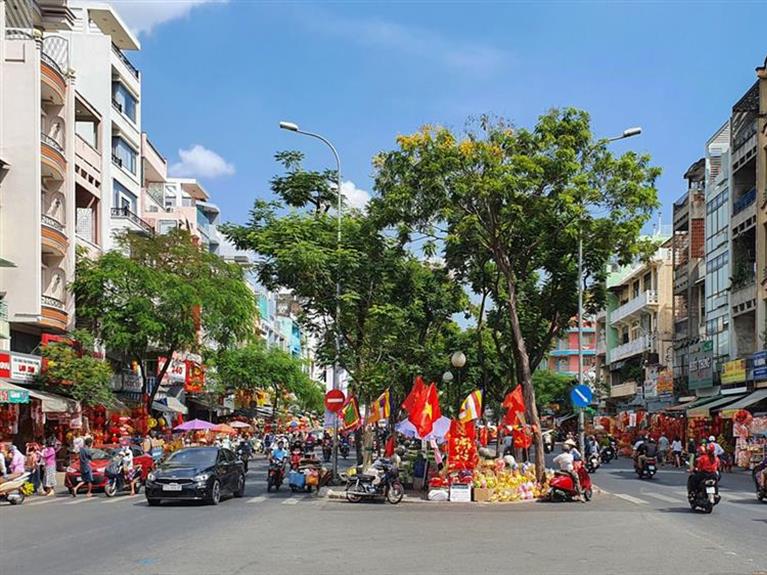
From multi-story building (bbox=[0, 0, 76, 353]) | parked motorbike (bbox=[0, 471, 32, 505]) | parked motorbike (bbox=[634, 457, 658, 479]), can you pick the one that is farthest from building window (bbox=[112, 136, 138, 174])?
parked motorbike (bbox=[634, 457, 658, 479])

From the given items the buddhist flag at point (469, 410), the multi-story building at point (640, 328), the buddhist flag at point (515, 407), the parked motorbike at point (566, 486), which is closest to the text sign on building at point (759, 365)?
the buddhist flag at point (515, 407)

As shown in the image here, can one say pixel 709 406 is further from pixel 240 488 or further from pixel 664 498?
pixel 240 488

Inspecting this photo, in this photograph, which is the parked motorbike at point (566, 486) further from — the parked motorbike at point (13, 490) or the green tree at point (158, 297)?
Result: the green tree at point (158, 297)

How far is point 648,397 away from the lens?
234 feet

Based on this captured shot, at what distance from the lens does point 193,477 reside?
1003 inches

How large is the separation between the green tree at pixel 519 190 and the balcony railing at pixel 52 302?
54.5 feet

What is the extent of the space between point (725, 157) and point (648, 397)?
21711 millimetres

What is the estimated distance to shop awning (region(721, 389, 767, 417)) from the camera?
44.0 meters

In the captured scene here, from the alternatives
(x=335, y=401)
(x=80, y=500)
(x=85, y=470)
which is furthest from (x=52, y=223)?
(x=335, y=401)

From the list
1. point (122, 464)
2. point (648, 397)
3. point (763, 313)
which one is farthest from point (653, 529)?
point (648, 397)

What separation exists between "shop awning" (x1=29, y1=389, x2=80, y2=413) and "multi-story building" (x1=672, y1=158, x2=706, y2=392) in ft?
118

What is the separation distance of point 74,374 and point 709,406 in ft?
94.8

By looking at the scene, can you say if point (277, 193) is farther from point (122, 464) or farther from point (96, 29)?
point (96, 29)

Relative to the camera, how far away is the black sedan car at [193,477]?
25375 millimetres
